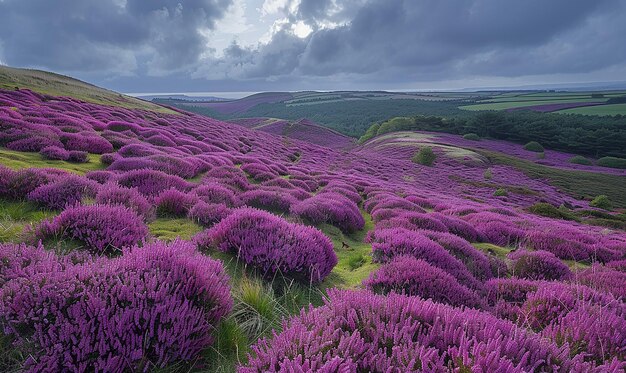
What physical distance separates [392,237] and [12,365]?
6088 mm

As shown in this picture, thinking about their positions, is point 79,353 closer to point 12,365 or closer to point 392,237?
point 12,365

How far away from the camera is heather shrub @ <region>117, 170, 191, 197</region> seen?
835 centimetres

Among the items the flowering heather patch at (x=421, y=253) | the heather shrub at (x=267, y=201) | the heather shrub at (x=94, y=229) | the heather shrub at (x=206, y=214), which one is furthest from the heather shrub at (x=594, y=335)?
the heather shrub at (x=267, y=201)

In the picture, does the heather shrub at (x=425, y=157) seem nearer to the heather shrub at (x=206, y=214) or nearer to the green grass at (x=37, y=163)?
the green grass at (x=37, y=163)

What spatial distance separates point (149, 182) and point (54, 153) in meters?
5.49

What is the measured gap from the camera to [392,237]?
7062 mm

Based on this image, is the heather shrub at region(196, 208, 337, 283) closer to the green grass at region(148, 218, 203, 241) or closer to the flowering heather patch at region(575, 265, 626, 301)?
the green grass at region(148, 218, 203, 241)

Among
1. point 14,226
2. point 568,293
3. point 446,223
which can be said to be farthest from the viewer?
point 446,223

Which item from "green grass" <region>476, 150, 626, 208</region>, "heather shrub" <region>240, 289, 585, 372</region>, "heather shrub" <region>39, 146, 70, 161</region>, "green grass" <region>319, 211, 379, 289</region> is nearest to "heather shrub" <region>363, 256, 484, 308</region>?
"green grass" <region>319, 211, 379, 289</region>

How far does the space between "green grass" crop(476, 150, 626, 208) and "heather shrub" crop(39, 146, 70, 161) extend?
2236 inches

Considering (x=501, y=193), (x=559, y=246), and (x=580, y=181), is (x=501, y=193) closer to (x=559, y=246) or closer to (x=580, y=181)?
(x=580, y=181)

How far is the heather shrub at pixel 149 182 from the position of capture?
8.35 meters

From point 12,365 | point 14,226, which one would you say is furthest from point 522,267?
point 14,226

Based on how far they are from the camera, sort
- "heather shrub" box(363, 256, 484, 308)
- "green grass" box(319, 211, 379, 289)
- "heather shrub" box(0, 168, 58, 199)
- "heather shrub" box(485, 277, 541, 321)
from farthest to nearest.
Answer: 1. "heather shrub" box(0, 168, 58, 199)
2. "green grass" box(319, 211, 379, 289)
3. "heather shrub" box(485, 277, 541, 321)
4. "heather shrub" box(363, 256, 484, 308)
